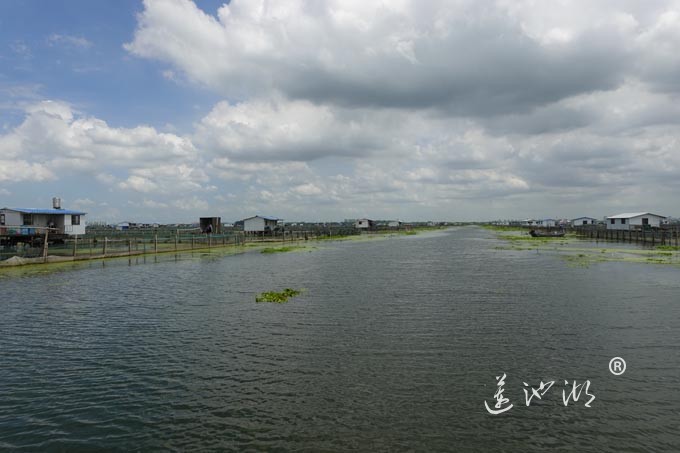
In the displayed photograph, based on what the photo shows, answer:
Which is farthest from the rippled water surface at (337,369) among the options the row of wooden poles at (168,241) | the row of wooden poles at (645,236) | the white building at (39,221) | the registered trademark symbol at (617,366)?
the row of wooden poles at (645,236)

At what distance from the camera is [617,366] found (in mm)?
13102

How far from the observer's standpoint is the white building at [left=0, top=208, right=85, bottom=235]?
4972 centimetres

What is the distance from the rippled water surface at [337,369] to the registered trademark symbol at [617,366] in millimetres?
195

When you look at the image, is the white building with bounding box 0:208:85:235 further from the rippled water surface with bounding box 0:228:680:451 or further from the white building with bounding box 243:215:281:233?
the white building with bounding box 243:215:281:233

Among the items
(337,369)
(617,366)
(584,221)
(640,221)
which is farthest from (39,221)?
(584,221)

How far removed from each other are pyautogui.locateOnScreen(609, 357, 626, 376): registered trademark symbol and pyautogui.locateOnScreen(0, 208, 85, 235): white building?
57267 millimetres

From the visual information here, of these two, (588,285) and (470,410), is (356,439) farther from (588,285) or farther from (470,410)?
(588,285)

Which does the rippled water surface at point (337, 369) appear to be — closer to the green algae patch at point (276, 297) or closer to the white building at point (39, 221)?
the green algae patch at point (276, 297)

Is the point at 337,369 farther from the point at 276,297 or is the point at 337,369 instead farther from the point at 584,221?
the point at 584,221

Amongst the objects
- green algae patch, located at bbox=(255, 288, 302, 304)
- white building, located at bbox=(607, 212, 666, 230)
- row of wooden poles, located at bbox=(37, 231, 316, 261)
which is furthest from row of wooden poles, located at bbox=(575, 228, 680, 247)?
row of wooden poles, located at bbox=(37, 231, 316, 261)

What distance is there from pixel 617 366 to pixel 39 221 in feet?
217

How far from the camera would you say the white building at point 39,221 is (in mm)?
49719

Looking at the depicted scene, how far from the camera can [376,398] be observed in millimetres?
11047

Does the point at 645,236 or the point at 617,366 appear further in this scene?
the point at 645,236
